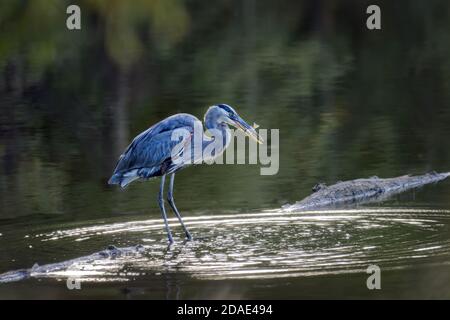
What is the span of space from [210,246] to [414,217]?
2521mm

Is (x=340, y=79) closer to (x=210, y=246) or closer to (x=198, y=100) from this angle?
(x=198, y=100)

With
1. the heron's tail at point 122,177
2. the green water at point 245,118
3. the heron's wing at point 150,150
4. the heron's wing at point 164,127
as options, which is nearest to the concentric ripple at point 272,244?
the green water at point 245,118

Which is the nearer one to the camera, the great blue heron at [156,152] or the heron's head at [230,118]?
the great blue heron at [156,152]

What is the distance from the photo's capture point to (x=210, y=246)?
39.0 feet

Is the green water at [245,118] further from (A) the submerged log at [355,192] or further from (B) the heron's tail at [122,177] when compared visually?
(B) the heron's tail at [122,177]

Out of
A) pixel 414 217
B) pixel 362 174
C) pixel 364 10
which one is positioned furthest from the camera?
pixel 364 10

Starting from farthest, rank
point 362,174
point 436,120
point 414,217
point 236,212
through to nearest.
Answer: point 436,120, point 362,174, point 236,212, point 414,217

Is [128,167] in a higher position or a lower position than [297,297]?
higher

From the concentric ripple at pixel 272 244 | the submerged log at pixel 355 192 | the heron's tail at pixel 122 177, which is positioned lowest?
the concentric ripple at pixel 272 244

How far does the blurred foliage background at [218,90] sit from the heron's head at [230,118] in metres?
1.05

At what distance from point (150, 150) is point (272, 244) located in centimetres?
202

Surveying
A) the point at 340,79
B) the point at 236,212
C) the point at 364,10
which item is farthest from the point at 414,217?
the point at 364,10

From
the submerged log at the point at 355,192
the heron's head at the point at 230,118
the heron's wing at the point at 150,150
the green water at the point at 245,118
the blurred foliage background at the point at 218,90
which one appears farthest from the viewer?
the blurred foliage background at the point at 218,90

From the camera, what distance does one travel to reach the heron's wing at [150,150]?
13.0m
